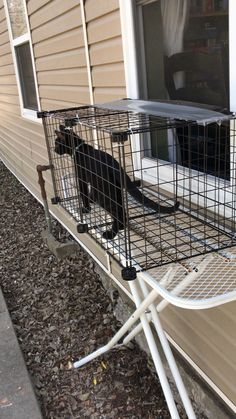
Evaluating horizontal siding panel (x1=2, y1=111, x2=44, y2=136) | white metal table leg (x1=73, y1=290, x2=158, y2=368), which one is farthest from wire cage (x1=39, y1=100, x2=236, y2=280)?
horizontal siding panel (x1=2, y1=111, x2=44, y2=136)

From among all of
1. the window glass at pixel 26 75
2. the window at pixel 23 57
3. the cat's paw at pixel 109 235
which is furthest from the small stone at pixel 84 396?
the window glass at pixel 26 75

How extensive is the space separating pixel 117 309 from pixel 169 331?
0.79 m

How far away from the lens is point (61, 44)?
161 inches

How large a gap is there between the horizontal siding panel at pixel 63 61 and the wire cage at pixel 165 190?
48.9 inches

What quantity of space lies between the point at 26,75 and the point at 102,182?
4311mm

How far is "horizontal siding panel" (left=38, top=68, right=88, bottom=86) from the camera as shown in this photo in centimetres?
371

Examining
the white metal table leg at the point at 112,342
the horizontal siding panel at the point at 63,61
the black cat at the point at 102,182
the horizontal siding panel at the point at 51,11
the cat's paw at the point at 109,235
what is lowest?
the white metal table leg at the point at 112,342

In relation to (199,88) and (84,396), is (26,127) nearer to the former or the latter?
(84,396)

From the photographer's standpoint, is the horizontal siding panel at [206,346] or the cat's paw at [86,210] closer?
the horizontal siding panel at [206,346]

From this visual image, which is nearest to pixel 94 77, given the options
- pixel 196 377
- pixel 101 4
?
pixel 101 4

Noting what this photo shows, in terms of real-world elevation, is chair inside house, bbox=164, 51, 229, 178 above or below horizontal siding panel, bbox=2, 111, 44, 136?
above

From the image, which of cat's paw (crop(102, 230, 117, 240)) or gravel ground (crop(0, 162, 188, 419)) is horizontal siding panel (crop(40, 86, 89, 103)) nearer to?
gravel ground (crop(0, 162, 188, 419))

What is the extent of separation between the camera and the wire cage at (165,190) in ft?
5.95

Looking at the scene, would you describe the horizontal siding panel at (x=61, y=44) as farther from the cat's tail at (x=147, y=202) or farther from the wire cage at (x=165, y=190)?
the cat's tail at (x=147, y=202)
